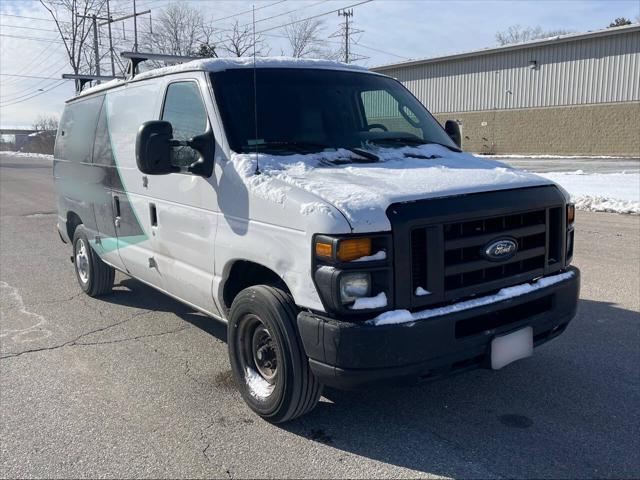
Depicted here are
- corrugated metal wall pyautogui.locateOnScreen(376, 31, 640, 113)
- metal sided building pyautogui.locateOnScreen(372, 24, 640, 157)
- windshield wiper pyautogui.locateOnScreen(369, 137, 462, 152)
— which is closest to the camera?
windshield wiper pyautogui.locateOnScreen(369, 137, 462, 152)

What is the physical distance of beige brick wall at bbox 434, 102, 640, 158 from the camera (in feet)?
104

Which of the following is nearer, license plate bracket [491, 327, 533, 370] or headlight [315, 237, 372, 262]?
headlight [315, 237, 372, 262]

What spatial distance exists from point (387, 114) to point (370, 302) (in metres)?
2.25

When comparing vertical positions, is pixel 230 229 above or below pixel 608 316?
above

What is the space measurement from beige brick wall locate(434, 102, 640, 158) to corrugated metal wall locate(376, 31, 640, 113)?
45 centimetres

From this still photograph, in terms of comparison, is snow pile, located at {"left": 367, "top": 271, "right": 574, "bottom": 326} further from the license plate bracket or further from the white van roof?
the white van roof

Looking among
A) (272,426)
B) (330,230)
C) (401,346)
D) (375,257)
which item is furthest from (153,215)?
(401,346)

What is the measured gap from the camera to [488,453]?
10.6ft

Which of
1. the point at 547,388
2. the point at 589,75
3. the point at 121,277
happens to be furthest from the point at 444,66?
the point at 547,388

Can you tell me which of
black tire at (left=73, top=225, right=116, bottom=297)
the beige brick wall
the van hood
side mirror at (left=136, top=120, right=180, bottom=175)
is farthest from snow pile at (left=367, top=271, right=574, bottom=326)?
the beige brick wall

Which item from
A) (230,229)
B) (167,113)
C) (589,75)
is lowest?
(230,229)

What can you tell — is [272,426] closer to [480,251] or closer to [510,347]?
[510,347]

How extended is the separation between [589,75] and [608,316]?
31.1 m

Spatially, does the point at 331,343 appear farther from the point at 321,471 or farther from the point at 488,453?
the point at 488,453
